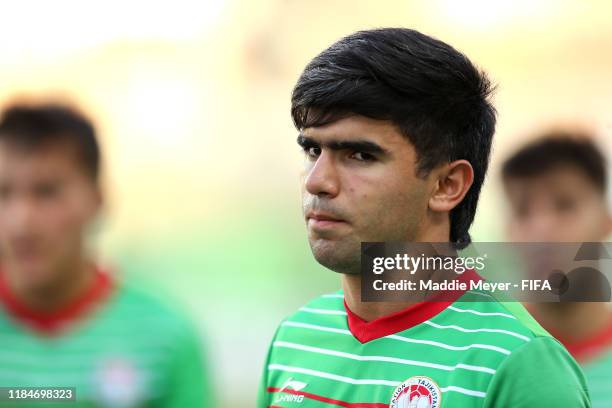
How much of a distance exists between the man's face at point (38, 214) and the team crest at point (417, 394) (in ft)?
6.91

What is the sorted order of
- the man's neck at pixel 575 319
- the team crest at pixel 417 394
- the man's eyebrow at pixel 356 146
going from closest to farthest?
the team crest at pixel 417 394 < the man's eyebrow at pixel 356 146 < the man's neck at pixel 575 319

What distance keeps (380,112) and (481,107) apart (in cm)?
34

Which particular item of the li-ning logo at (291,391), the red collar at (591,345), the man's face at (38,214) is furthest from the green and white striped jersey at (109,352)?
the red collar at (591,345)

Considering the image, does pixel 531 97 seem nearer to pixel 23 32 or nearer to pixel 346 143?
pixel 23 32

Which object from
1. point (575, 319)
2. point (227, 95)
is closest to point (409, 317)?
point (575, 319)

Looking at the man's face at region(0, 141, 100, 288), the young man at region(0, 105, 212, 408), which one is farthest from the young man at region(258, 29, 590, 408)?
the man's face at region(0, 141, 100, 288)

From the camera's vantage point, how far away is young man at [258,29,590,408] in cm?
217

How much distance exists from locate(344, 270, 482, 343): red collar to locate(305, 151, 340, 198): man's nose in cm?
33

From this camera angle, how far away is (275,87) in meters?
9.60

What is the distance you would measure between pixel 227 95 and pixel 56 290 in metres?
6.03

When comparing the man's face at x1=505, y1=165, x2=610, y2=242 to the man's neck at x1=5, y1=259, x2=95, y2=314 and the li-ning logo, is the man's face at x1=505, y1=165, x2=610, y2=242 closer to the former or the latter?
the man's neck at x1=5, y1=259, x2=95, y2=314

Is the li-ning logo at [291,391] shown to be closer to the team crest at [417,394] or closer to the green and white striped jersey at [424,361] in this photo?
the green and white striped jersey at [424,361]

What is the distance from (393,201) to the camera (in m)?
2.27

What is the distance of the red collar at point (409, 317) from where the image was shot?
2.29 metres
